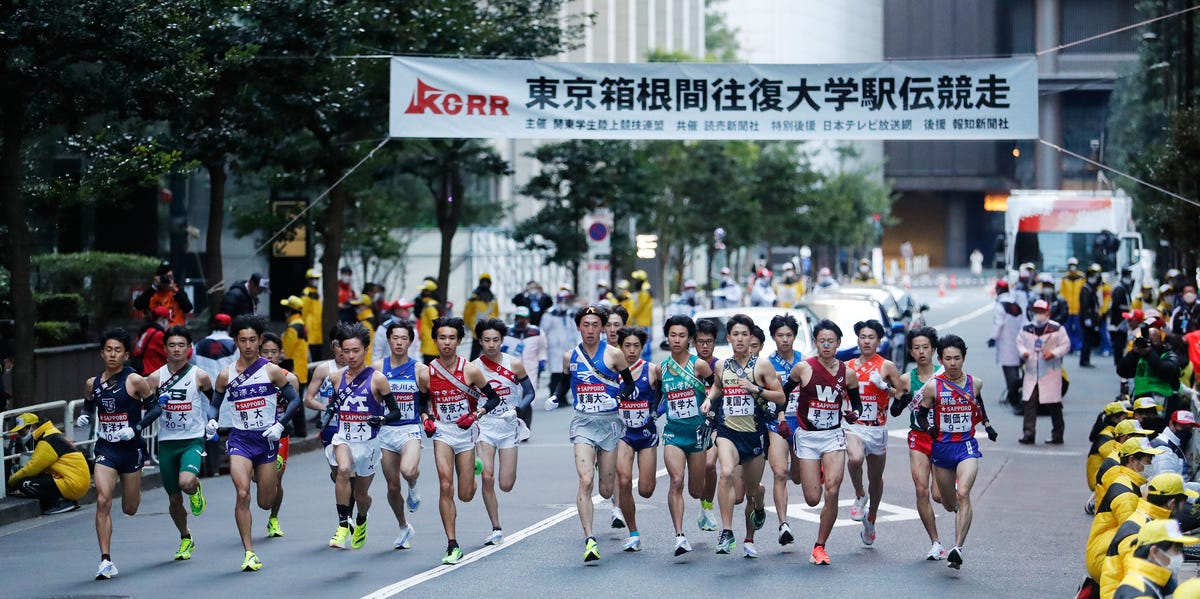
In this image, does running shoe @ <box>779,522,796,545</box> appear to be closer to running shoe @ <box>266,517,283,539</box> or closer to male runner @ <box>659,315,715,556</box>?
male runner @ <box>659,315,715,556</box>

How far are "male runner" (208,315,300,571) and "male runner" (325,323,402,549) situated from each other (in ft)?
1.30

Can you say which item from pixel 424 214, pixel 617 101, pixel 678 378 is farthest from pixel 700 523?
pixel 424 214

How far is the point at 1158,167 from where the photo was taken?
26812mm

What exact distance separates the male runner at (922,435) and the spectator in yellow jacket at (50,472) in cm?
774

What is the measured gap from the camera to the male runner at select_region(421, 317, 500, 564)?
11.8 meters

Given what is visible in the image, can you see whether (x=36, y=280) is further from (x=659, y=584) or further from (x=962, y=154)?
(x=962, y=154)

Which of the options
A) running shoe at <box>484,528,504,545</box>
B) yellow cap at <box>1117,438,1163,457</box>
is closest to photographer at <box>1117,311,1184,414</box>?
yellow cap at <box>1117,438,1163,457</box>

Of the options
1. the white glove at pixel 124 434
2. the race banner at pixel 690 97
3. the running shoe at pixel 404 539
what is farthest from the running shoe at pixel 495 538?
the race banner at pixel 690 97

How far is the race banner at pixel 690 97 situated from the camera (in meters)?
19.0

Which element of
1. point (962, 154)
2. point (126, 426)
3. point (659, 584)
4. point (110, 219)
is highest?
point (962, 154)

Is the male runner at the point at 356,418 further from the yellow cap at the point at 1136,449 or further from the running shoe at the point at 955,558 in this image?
the yellow cap at the point at 1136,449

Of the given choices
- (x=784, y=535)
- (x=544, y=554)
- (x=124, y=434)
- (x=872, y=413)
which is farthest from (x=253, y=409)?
(x=872, y=413)

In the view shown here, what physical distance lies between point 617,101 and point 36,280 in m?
10.9

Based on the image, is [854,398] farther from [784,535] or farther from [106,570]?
[106,570]
